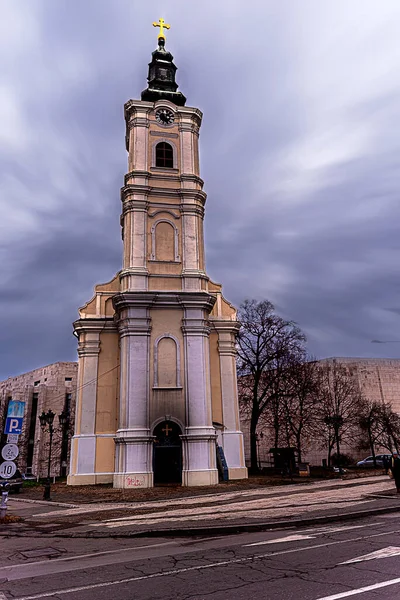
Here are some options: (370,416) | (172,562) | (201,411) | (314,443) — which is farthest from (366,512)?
(314,443)

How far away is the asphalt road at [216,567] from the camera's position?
20.3ft

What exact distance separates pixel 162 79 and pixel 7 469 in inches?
1216

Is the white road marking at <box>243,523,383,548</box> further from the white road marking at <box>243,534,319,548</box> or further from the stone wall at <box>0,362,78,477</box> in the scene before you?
the stone wall at <box>0,362,78,477</box>

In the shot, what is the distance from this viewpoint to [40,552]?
9.65 meters

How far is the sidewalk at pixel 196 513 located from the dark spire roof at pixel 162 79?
1062 inches

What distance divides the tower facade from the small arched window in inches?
3.2

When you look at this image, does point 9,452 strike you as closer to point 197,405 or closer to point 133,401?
point 133,401

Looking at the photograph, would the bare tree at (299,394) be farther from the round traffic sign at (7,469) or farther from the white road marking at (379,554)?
the white road marking at (379,554)

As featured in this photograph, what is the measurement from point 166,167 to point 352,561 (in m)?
28.5

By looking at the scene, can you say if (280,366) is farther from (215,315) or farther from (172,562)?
(172,562)

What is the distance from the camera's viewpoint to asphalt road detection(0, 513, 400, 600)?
244 inches

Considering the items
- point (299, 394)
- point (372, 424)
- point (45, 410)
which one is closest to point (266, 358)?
point (299, 394)

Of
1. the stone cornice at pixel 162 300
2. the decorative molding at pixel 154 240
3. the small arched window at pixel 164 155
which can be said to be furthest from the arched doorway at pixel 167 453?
the small arched window at pixel 164 155

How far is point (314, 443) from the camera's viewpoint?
54031 mm
